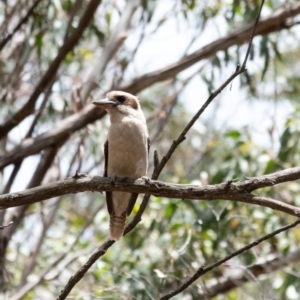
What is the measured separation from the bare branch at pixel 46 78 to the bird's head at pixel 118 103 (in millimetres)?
836

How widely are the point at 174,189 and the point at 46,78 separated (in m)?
2.47

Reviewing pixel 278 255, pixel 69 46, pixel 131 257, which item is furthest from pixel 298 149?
pixel 69 46

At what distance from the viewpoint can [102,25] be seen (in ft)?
23.0

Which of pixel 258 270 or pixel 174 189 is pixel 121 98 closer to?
pixel 174 189

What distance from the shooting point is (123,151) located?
12.1 ft

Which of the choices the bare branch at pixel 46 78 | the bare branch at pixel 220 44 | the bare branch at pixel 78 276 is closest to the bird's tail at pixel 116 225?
the bare branch at pixel 78 276

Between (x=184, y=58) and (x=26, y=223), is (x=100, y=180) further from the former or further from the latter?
(x=26, y=223)

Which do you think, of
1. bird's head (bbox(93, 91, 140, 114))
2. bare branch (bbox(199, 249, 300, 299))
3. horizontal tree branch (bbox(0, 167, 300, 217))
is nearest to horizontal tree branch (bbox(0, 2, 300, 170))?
bird's head (bbox(93, 91, 140, 114))

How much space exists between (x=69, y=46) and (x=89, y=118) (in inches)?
22.8

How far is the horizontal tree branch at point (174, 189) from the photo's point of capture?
249 cm

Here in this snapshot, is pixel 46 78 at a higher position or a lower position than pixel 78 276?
higher

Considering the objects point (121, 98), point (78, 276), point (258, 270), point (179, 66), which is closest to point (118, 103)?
point (121, 98)

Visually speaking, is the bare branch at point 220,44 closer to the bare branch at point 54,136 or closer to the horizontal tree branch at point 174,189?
the bare branch at point 54,136

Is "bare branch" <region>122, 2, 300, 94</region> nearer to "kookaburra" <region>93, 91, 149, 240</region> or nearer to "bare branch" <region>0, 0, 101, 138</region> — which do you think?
"bare branch" <region>0, 0, 101, 138</region>
